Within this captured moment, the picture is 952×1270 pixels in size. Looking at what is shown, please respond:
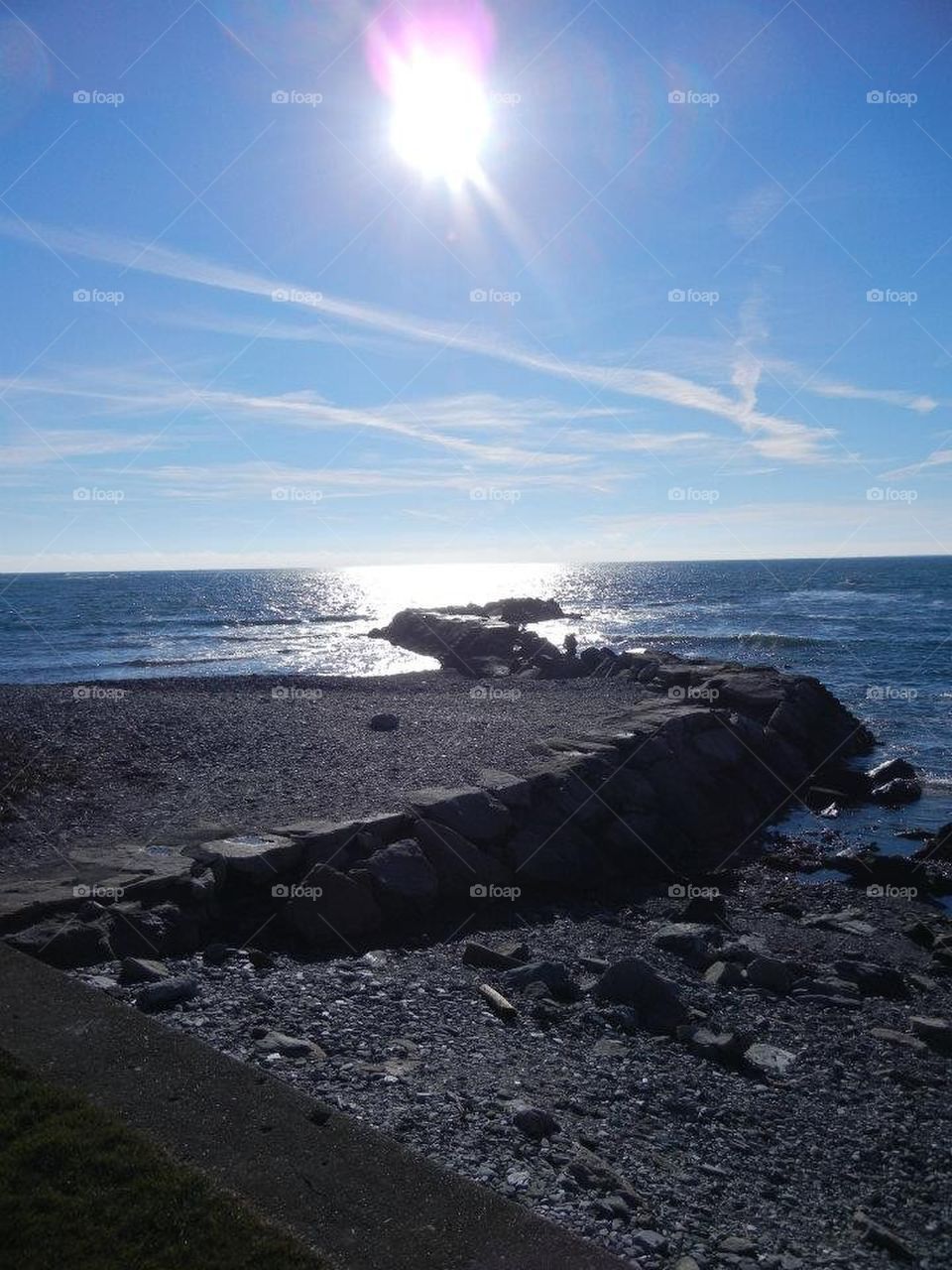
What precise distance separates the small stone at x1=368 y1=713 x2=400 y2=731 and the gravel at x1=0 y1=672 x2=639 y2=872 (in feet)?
0.66

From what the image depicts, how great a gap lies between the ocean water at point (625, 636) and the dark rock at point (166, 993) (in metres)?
18.1

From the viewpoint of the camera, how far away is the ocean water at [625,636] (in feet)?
122

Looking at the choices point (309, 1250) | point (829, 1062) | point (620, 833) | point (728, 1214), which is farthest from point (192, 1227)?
point (620, 833)

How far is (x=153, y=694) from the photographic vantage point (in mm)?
30656

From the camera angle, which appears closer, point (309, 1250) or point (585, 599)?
point (309, 1250)

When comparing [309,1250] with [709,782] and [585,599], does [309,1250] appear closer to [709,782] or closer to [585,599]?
[709,782]

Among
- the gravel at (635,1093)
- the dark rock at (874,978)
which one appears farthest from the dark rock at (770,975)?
the dark rock at (874,978)

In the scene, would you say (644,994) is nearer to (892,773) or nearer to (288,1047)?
(288,1047)

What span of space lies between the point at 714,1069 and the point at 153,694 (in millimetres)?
25873

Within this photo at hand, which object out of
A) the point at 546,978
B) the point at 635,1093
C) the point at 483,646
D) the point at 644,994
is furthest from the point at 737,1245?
the point at 483,646

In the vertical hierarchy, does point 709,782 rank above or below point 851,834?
above

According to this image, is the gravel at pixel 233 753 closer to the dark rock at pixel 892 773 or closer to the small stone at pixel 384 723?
the small stone at pixel 384 723

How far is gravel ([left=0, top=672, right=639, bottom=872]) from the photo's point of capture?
550 inches

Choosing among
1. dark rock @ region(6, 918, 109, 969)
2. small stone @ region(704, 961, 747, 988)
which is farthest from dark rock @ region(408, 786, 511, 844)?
dark rock @ region(6, 918, 109, 969)
